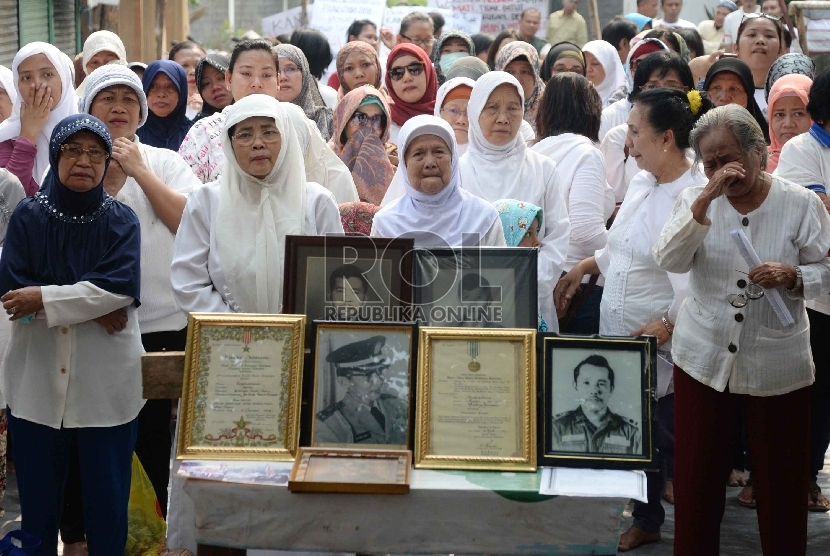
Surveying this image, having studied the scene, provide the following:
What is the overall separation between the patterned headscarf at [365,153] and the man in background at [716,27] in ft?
24.9

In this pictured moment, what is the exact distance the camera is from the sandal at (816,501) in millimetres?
5324

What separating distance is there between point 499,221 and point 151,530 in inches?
73.8

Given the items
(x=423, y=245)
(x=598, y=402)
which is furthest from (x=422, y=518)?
(x=423, y=245)

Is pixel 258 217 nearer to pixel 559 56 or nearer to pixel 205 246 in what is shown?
pixel 205 246

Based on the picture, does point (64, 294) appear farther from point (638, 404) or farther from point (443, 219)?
point (638, 404)

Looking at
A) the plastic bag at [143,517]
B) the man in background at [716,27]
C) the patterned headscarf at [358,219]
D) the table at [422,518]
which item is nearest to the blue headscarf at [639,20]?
the man in background at [716,27]

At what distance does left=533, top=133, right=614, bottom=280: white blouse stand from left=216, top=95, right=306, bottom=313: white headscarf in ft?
5.91

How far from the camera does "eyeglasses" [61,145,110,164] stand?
3932mm

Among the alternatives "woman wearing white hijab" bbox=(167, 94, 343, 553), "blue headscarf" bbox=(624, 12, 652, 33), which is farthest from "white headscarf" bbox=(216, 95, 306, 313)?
"blue headscarf" bbox=(624, 12, 652, 33)

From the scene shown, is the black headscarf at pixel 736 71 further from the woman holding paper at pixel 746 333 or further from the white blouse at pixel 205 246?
the white blouse at pixel 205 246

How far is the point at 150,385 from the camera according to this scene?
132 inches

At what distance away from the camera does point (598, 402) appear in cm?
314

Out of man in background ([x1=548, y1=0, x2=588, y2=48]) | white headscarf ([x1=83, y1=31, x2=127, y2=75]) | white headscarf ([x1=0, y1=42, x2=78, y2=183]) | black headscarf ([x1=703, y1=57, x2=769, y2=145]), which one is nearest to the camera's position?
white headscarf ([x1=0, y1=42, x2=78, y2=183])

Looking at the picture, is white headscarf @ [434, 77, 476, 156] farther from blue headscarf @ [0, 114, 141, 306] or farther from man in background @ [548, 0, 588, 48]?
man in background @ [548, 0, 588, 48]
